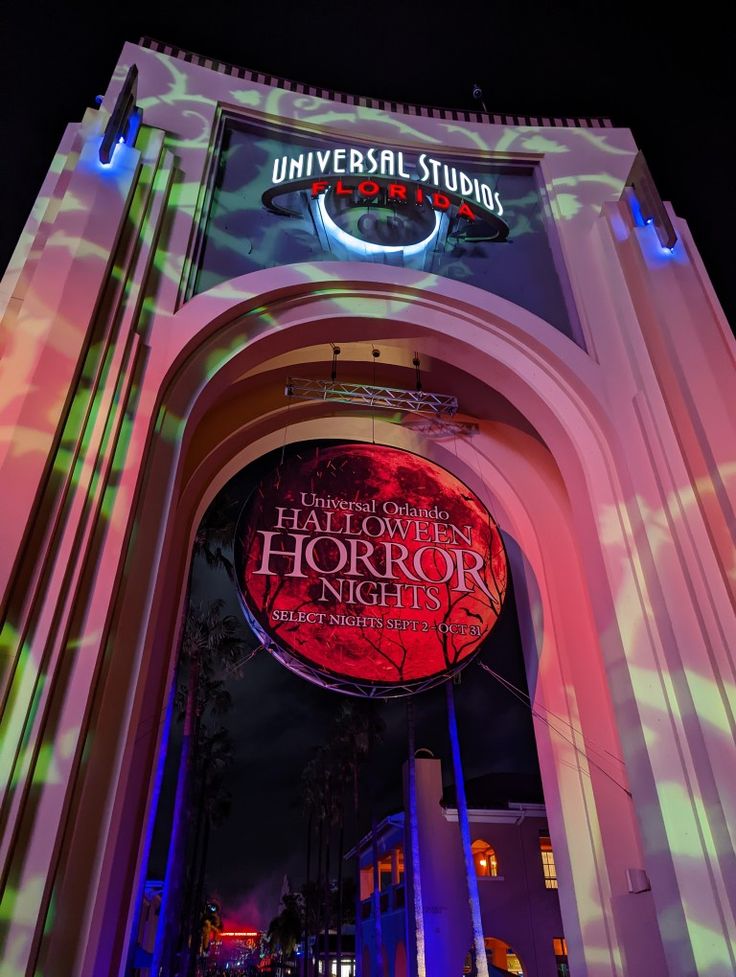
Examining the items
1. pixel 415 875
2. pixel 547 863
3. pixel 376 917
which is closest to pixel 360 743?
pixel 376 917

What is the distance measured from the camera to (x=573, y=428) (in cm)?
603

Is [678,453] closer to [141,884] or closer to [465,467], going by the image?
[465,467]

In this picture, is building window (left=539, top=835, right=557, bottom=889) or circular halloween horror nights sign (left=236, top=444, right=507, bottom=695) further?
building window (left=539, top=835, right=557, bottom=889)

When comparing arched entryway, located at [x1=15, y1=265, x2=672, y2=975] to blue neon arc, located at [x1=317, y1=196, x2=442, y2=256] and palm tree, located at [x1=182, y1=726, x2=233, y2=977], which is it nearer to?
blue neon arc, located at [x1=317, y1=196, x2=442, y2=256]

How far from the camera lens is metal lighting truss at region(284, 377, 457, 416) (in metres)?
7.32

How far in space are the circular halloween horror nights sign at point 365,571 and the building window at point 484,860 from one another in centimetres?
1527

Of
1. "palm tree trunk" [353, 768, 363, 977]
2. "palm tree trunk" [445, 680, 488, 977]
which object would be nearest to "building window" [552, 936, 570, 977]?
"palm tree trunk" [445, 680, 488, 977]

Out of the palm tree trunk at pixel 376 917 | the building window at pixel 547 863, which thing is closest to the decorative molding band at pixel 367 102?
the building window at pixel 547 863

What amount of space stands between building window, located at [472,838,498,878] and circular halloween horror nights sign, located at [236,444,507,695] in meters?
15.3

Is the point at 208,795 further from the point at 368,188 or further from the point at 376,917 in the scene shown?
the point at 368,188

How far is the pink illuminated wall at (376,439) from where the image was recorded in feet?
12.3

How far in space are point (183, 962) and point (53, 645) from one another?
35.0 meters

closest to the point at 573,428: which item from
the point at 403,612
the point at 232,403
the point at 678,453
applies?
the point at 678,453

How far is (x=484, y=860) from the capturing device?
1781 cm
